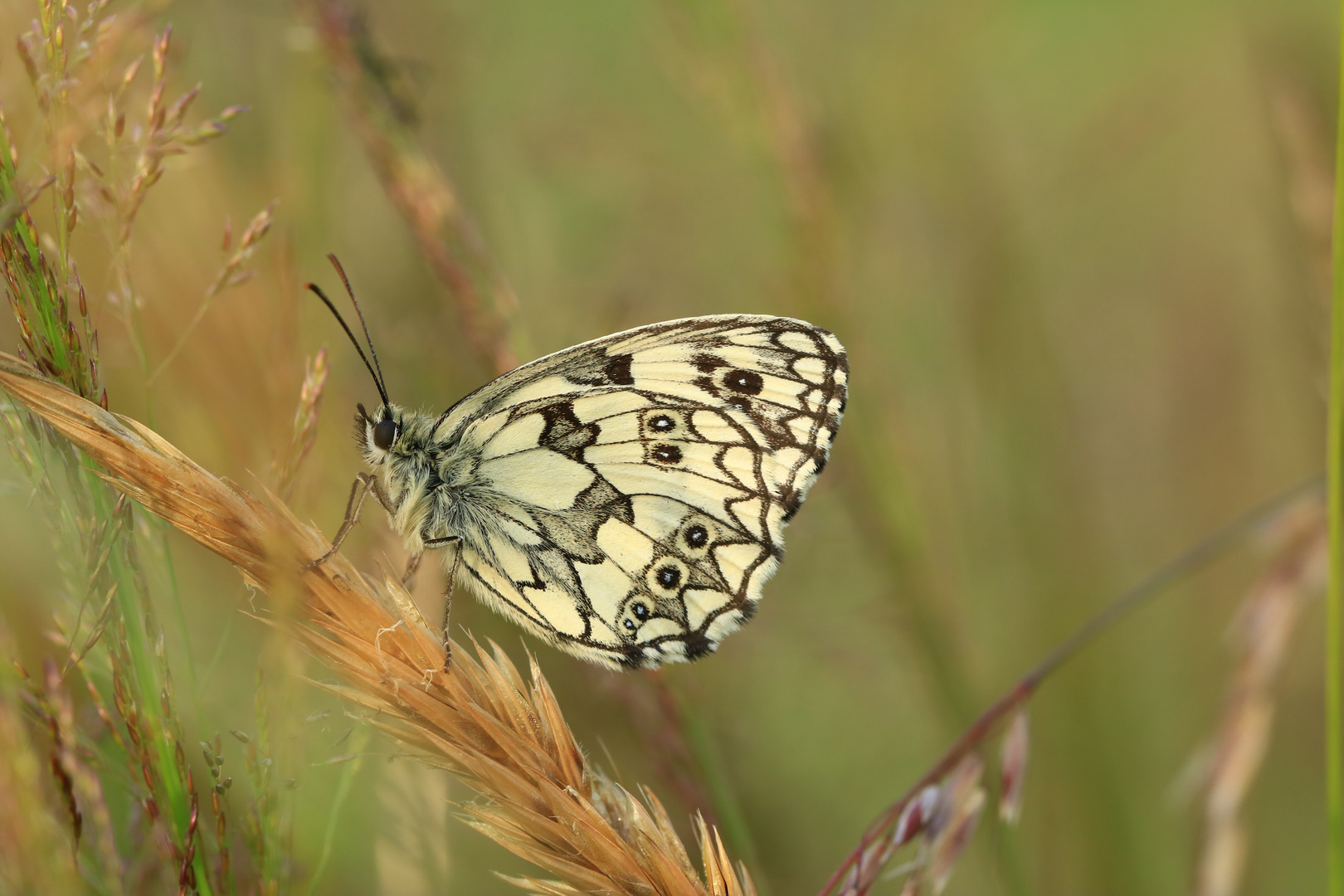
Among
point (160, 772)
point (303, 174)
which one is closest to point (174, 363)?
point (303, 174)

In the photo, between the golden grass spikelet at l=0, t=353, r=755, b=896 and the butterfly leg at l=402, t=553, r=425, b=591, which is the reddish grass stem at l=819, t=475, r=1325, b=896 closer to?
the golden grass spikelet at l=0, t=353, r=755, b=896

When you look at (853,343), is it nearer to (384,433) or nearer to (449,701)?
(384,433)

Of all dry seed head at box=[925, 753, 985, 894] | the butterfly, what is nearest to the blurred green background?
the butterfly

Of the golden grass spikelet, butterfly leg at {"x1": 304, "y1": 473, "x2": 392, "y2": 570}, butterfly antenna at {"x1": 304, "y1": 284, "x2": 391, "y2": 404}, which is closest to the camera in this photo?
the golden grass spikelet

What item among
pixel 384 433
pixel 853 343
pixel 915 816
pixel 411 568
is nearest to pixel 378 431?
pixel 384 433

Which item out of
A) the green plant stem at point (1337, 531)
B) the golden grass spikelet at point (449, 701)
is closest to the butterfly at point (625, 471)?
the golden grass spikelet at point (449, 701)

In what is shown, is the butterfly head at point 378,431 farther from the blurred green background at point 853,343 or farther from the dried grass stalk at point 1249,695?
the dried grass stalk at point 1249,695

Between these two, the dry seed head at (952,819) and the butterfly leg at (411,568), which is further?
the butterfly leg at (411,568)
